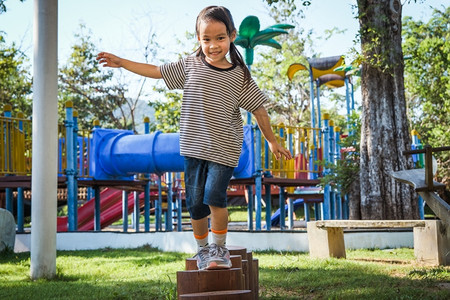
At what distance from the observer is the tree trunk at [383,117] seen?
9.36 meters

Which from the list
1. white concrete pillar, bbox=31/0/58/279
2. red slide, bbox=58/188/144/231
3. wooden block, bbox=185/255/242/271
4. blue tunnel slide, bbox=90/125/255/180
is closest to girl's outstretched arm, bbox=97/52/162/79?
wooden block, bbox=185/255/242/271

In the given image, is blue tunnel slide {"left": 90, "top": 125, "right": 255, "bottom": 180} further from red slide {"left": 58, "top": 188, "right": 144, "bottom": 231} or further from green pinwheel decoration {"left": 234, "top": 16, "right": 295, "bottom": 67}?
red slide {"left": 58, "top": 188, "right": 144, "bottom": 231}

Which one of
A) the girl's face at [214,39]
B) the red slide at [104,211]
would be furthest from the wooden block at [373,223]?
the red slide at [104,211]

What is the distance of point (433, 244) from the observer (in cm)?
624

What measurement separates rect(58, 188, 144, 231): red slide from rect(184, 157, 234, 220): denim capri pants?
11347 millimetres

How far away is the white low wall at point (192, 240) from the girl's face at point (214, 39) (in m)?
5.69

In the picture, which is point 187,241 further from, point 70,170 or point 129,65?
point 129,65

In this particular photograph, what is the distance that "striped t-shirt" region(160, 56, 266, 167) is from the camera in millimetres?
3379

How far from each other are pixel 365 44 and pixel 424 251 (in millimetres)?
4239

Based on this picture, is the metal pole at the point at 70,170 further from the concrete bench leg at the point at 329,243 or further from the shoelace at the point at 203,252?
the shoelace at the point at 203,252

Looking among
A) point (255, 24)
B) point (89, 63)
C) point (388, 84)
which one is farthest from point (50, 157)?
point (89, 63)

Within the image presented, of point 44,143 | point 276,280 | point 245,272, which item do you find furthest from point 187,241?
point 245,272

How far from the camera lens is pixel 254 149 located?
1061 cm

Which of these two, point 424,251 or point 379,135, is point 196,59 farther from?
point 379,135
